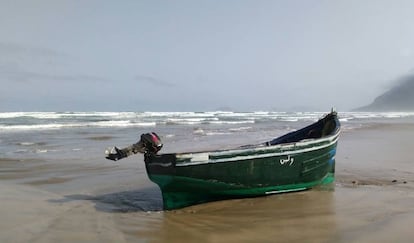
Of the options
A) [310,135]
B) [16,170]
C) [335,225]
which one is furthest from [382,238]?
[16,170]

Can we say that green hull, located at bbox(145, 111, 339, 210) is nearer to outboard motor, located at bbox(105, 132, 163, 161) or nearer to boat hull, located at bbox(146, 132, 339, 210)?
boat hull, located at bbox(146, 132, 339, 210)

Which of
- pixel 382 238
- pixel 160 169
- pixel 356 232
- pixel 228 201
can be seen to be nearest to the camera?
pixel 382 238

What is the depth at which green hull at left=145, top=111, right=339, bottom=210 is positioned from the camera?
18.4ft

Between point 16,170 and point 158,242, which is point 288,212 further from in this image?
point 16,170

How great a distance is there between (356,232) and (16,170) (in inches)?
313

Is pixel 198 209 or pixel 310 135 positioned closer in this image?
pixel 198 209

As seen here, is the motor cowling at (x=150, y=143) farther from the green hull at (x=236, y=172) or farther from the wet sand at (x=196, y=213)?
the wet sand at (x=196, y=213)

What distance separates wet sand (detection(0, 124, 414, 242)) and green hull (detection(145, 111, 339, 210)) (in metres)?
0.17

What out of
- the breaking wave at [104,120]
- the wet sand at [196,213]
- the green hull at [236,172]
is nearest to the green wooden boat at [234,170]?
the green hull at [236,172]

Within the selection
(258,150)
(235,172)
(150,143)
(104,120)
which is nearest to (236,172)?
(235,172)

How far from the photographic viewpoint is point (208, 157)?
5785 millimetres

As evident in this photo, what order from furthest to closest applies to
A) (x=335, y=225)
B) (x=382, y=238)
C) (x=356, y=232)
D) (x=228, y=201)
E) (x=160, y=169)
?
(x=228, y=201) → (x=160, y=169) → (x=335, y=225) → (x=356, y=232) → (x=382, y=238)

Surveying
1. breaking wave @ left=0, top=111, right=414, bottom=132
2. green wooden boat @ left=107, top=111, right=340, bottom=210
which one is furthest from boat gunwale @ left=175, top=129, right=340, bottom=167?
breaking wave @ left=0, top=111, right=414, bottom=132

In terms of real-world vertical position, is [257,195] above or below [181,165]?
below
